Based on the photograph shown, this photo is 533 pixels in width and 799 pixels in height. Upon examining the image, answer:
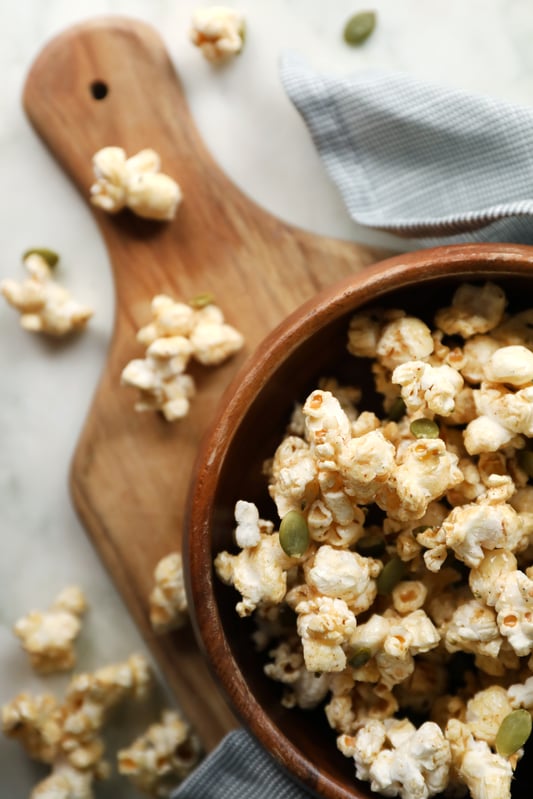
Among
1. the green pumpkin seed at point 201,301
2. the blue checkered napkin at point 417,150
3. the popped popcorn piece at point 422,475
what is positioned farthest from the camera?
the green pumpkin seed at point 201,301

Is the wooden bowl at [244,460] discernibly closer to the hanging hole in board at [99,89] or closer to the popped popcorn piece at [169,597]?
the popped popcorn piece at [169,597]

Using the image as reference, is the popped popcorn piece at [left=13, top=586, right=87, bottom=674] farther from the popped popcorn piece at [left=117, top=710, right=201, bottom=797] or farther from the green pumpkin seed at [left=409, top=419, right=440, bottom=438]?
the green pumpkin seed at [left=409, top=419, right=440, bottom=438]

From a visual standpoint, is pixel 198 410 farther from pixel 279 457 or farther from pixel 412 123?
pixel 412 123

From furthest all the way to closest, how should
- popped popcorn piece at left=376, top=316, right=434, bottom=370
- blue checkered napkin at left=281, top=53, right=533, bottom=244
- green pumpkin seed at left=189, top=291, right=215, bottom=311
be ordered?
green pumpkin seed at left=189, top=291, right=215, bottom=311 < blue checkered napkin at left=281, top=53, right=533, bottom=244 < popped popcorn piece at left=376, top=316, right=434, bottom=370

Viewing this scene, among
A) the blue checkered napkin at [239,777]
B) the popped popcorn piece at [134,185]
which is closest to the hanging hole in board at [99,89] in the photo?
the popped popcorn piece at [134,185]

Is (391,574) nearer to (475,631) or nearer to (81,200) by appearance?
(475,631)

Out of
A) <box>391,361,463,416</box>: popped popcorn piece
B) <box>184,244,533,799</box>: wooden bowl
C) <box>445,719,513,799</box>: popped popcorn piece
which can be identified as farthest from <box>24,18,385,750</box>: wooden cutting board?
<box>445,719,513,799</box>: popped popcorn piece

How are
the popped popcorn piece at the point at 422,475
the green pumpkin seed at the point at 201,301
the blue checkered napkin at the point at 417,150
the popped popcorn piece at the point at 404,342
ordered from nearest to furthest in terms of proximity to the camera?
the popped popcorn piece at the point at 422,475
the popped popcorn piece at the point at 404,342
the blue checkered napkin at the point at 417,150
the green pumpkin seed at the point at 201,301
